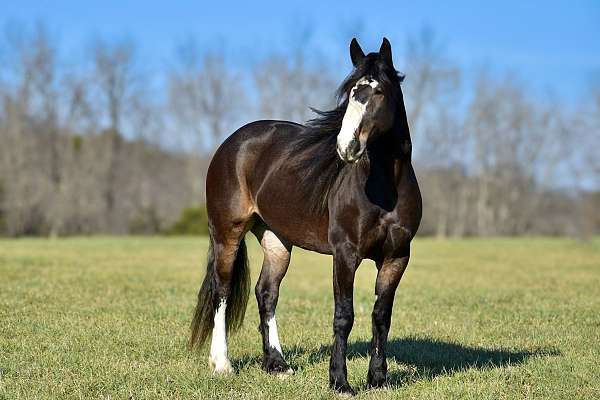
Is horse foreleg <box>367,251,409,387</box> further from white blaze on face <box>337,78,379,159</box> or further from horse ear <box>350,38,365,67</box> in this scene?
horse ear <box>350,38,365,67</box>

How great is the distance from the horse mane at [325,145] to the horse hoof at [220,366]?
5.12 ft

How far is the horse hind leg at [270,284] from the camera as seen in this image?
6492mm

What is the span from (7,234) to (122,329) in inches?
1377

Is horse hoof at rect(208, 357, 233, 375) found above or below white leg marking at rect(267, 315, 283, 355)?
below

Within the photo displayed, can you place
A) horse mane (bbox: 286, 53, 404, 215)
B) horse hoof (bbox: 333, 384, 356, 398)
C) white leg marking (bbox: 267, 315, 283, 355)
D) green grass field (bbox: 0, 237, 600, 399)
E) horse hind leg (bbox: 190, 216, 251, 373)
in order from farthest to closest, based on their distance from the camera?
horse hind leg (bbox: 190, 216, 251, 373), white leg marking (bbox: 267, 315, 283, 355), green grass field (bbox: 0, 237, 600, 399), horse hoof (bbox: 333, 384, 356, 398), horse mane (bbox: 286, 53, 404, 215)

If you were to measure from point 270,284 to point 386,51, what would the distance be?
261cm

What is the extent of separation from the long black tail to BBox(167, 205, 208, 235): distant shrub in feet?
117

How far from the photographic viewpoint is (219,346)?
21.0 feet

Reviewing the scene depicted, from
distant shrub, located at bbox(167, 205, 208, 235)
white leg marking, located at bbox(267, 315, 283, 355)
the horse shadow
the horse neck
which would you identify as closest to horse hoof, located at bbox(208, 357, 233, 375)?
the horse shadow

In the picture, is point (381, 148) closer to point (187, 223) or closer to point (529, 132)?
point (187, 223)

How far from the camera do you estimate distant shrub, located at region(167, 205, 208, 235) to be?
4253cm

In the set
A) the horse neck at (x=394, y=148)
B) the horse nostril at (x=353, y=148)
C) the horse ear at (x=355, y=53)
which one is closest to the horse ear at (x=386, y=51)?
the horse ear at (x=355, y=53)

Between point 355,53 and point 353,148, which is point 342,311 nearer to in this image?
point 353,148

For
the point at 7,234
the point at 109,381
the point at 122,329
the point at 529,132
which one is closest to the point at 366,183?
the point at 109,381
